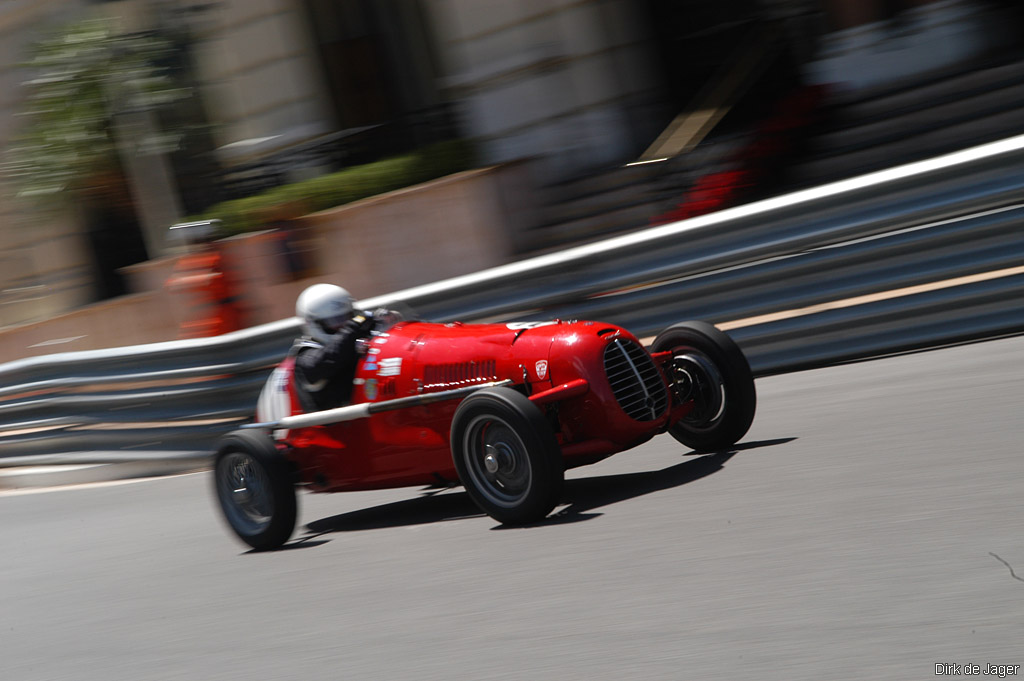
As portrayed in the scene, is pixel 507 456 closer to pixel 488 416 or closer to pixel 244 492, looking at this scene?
pixel 488 416

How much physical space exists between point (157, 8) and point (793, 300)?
1183 centimetres

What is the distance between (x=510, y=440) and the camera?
561cm

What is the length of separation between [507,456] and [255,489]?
181 cm

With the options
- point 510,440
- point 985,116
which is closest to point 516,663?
point 510,440

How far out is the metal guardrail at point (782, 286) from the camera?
7.48 m

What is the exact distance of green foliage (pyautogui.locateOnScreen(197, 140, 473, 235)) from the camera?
45.4 feet

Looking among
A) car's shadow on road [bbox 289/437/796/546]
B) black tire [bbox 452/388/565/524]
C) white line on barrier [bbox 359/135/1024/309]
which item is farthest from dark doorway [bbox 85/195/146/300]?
black tire [bbox 452/388/565/524]

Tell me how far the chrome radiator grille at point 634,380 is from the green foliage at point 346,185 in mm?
8130

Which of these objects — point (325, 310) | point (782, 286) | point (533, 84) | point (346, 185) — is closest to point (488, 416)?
point (325, 310)

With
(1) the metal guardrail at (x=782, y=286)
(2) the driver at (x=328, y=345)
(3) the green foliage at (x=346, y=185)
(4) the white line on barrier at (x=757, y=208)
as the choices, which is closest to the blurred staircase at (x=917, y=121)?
(4) the white line on barrier at (x=757, y=208)

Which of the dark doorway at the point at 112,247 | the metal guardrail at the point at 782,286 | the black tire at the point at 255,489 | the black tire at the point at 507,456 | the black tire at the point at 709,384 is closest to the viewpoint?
the black tire at the point at 507,456

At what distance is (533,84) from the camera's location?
14.3 meters

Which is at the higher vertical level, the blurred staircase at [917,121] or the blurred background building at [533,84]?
the blurred background building at [533,84]

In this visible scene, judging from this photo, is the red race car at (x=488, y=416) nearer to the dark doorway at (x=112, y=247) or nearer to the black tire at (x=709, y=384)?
the black tire at (x=709, y=384)
